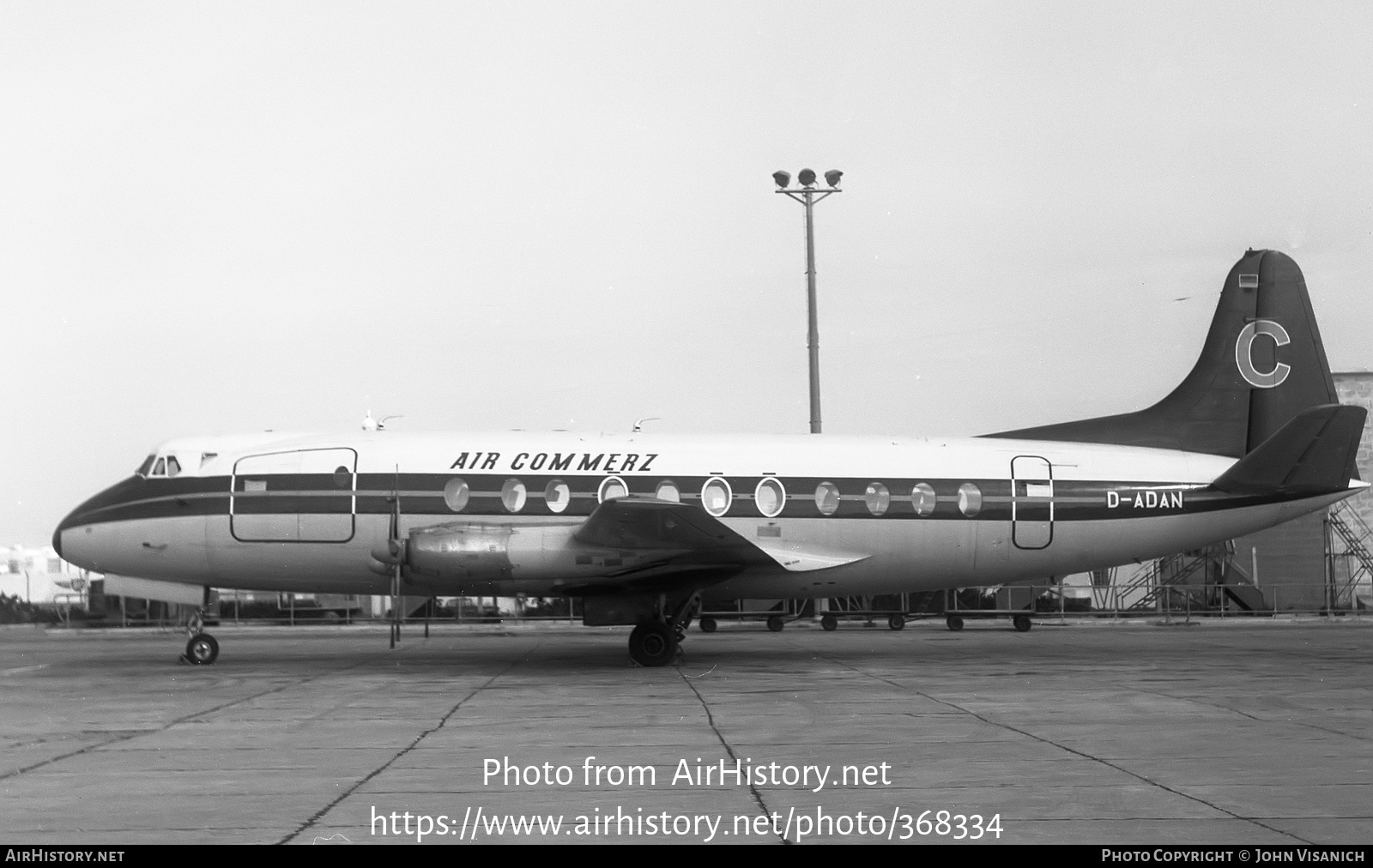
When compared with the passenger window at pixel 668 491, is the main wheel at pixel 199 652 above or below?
below

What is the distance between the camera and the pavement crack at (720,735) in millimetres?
8661

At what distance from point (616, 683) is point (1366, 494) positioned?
4232cm

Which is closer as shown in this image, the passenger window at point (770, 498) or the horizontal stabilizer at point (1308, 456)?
the passenger window at point (770, 498)

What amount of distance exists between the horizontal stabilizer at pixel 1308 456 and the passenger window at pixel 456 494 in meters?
13.1

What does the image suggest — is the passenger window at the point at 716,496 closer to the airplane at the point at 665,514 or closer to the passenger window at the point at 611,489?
the airplane at the point at 665,514

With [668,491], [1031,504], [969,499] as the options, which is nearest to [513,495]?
[668,491]

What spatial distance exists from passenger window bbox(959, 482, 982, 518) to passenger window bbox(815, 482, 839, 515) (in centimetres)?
218

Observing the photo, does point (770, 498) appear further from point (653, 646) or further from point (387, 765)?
point (387, 765)

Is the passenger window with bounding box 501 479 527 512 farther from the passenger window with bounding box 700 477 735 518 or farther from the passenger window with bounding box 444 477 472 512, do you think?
the passenger window with bounding box 700 477 735 518

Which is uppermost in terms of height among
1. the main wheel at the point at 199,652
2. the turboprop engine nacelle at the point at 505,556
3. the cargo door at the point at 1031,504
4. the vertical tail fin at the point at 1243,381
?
the vertical tail fin at the point at 1243,381

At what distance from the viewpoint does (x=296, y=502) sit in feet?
70.0

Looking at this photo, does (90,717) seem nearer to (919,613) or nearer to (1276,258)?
(1276,258)

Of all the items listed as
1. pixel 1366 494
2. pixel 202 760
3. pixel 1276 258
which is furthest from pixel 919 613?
pixel 202 760

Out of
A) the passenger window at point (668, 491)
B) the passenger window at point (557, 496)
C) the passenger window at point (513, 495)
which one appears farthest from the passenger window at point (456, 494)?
the passenger window at point (668, 491)
